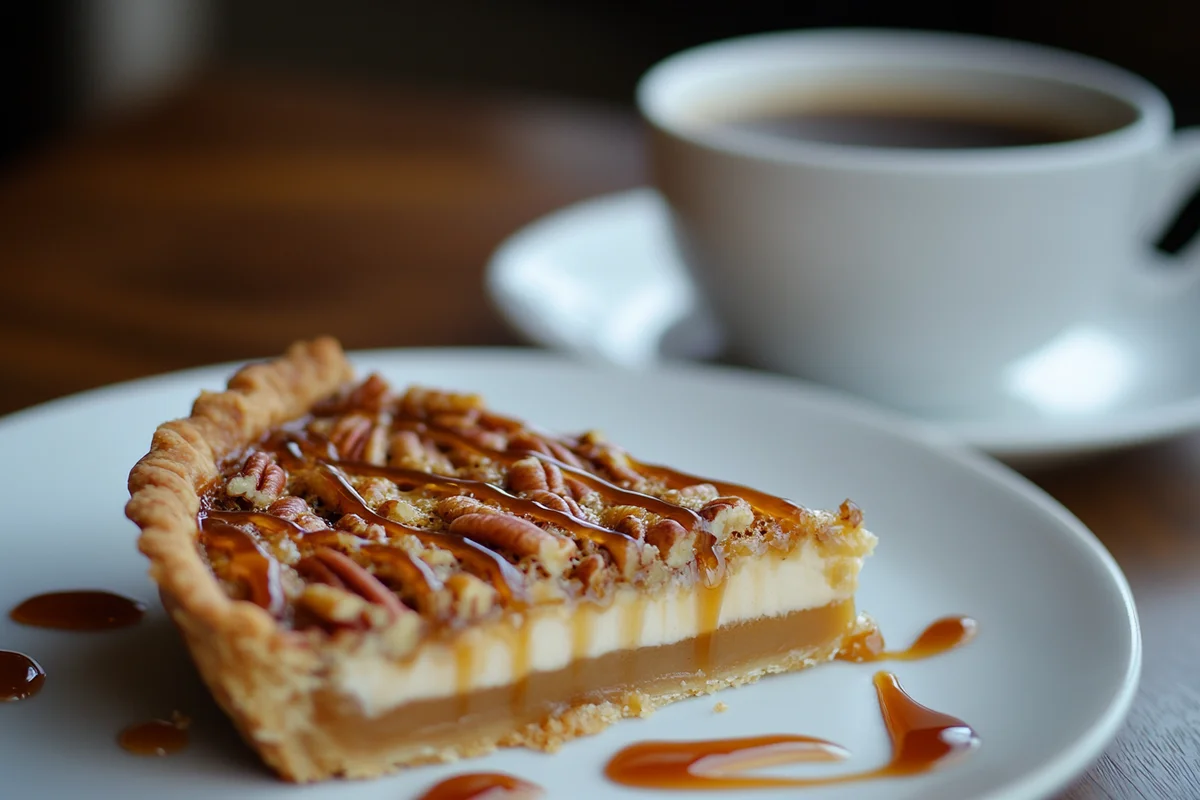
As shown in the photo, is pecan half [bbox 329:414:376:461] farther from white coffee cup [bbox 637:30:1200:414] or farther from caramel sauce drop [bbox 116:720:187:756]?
white coffee cup [bbox 637:30:1200:414]

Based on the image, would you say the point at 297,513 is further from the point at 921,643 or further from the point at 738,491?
the point at 921,643

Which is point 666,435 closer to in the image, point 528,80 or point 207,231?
point 207,231

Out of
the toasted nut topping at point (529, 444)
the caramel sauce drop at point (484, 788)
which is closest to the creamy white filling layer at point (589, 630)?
the caramel sauce drop at point (484, 788)

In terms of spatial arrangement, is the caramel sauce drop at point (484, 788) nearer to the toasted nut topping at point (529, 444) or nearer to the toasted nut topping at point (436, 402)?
the toasted nut topping at point (529, 444)

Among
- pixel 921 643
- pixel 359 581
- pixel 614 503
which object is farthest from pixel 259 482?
pixel 921 643

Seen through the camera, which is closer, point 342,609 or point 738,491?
point 342,609
